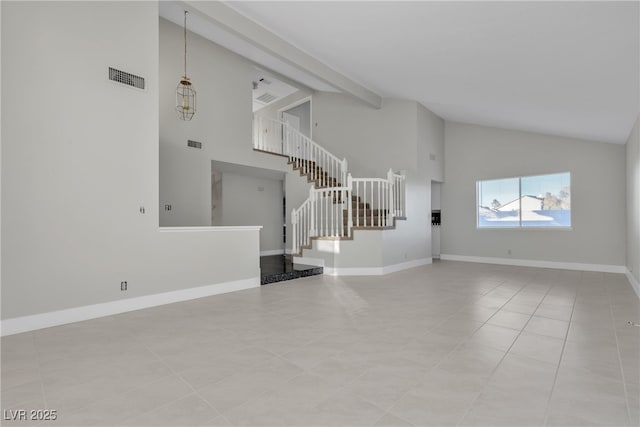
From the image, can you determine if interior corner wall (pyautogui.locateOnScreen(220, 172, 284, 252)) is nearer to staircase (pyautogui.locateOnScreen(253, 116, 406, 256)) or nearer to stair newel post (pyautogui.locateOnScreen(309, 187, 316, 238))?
staircase (pyautogui.locateOnScreen(253, 116, 406, 256))

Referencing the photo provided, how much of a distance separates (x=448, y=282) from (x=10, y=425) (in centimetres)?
528

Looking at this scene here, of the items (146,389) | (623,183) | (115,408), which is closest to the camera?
(115,408)

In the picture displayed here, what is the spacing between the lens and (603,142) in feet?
20.6

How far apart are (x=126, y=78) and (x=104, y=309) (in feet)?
8.83

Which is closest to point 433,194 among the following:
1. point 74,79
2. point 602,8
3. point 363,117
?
point 363,117

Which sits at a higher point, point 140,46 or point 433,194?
point 140,46

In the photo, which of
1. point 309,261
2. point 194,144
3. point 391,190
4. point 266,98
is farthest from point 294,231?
point 266,98

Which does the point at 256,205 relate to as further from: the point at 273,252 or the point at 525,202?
the point at 525,202

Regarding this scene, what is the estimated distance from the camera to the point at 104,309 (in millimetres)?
3541

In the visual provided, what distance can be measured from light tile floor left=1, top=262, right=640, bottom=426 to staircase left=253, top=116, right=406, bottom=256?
8.54 ft

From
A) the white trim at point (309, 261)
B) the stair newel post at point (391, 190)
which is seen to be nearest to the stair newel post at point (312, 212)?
the white trim at point (309, 261)

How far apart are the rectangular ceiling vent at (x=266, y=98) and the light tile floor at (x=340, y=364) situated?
7.56m

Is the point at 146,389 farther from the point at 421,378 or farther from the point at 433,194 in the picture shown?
the point at 433,194

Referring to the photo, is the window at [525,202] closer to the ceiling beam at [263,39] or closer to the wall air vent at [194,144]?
the ceiling beam at [263,39]
